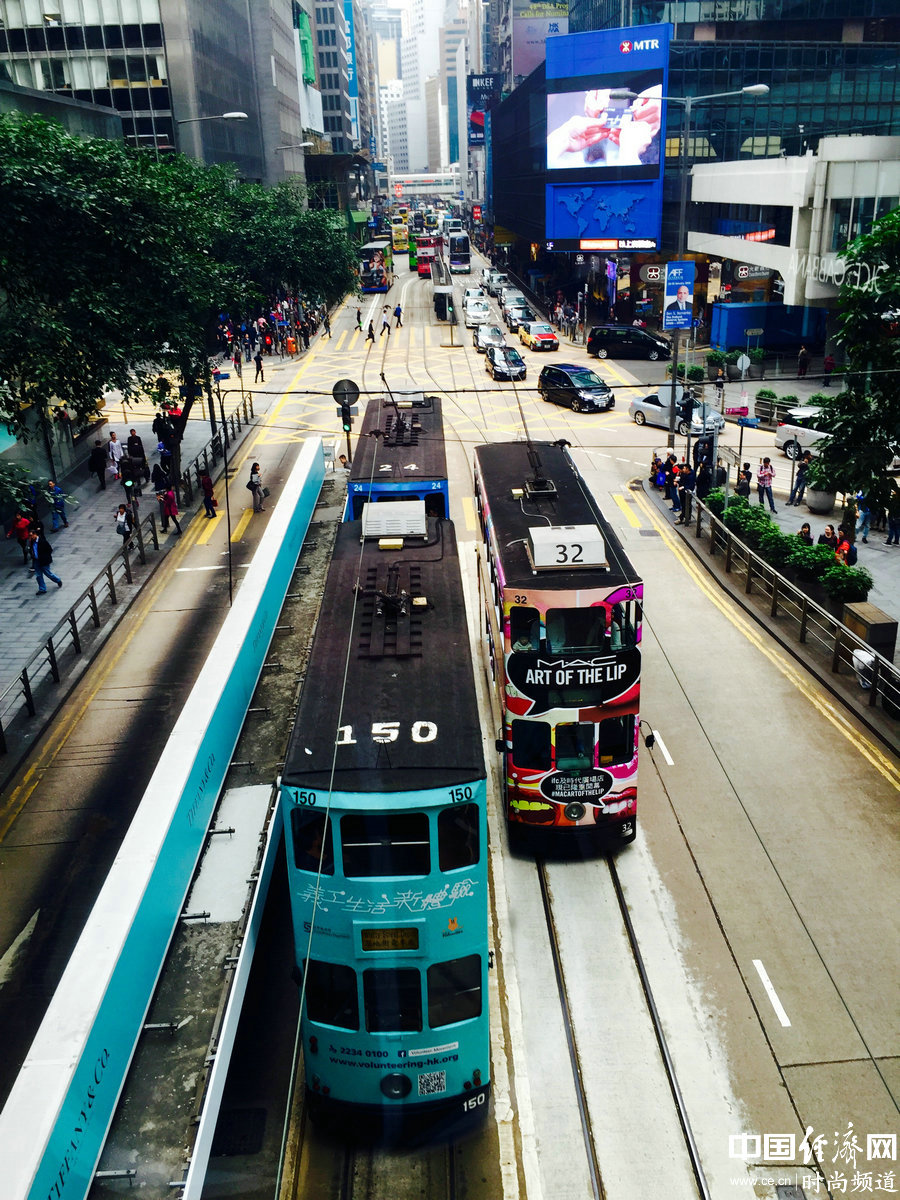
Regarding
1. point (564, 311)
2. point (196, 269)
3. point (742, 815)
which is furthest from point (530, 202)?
point (742, 815)

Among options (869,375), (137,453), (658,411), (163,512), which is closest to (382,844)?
(869,375)

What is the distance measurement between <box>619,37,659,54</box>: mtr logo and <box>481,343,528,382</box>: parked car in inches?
1011

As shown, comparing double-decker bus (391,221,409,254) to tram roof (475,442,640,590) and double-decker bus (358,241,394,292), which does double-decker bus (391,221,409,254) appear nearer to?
double-decker bus (358,241,394,292)

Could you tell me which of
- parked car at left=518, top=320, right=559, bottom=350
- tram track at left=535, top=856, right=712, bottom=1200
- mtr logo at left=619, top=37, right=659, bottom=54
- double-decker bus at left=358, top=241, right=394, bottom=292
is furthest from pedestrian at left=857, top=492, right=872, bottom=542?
double-decker bus at left=358, top=241, right=394, bottom=292

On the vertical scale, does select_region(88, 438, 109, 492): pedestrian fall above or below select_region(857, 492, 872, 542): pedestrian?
above

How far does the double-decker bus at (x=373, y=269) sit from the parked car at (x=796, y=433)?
54917 millimetres

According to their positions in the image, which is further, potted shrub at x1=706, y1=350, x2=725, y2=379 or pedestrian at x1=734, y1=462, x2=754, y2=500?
potted shrub at x1=706, y1=350, x2=725, y2=379

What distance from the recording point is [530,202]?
3174 inches

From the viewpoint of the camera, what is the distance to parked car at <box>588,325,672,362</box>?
51.5m

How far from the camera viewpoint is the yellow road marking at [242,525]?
2702cm

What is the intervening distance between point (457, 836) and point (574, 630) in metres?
4.26

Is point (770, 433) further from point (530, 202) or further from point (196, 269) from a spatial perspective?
point (530, 202)

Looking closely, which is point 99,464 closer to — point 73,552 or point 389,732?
point 73,552

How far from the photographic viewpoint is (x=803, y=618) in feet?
63.0
